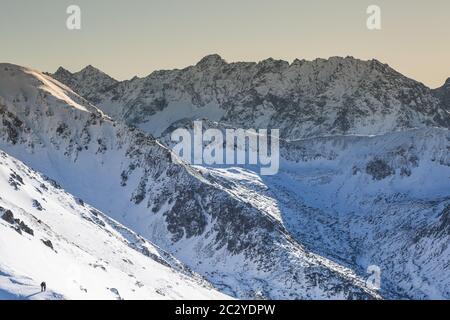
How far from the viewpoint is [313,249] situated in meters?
188

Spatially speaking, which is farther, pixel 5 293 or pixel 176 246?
pixel 176 246

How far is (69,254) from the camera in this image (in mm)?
101938

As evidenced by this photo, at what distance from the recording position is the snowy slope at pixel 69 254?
68.9 m

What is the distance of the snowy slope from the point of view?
68.9 meters

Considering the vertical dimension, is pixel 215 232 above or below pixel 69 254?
below

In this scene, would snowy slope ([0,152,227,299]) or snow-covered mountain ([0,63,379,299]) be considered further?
snow-covered mountain ([0,63,379,299])

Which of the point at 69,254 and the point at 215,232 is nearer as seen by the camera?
the point at 69,254

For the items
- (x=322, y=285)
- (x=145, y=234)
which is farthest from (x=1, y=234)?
(x=145, y=234)

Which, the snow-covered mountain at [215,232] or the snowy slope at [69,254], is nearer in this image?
the snowy slope at [69,254]
